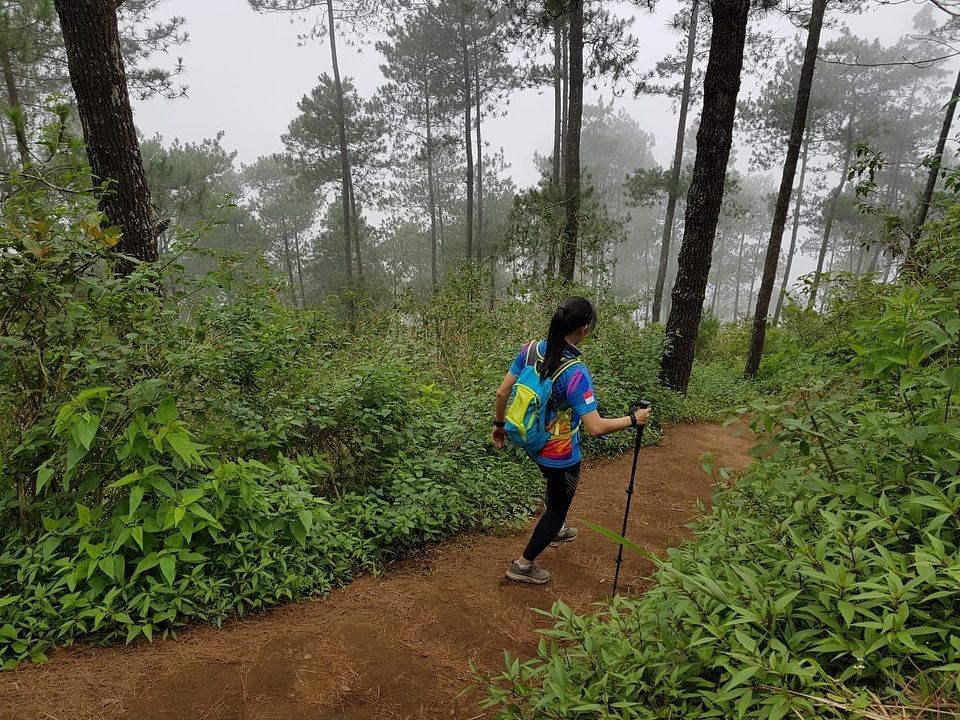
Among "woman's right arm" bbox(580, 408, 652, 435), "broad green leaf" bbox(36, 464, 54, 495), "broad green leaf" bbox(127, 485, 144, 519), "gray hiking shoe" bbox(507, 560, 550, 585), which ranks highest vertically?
"woman's right arm" bbox(580, 408, 652, 435)

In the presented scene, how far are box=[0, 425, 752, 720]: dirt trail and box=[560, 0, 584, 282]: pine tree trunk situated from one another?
726 centimetres

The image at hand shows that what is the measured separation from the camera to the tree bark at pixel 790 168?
8.83 m

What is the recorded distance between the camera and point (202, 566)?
2.54 metres

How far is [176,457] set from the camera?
259 centimetres

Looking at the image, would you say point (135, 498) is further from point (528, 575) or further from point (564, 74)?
point (564, 74)

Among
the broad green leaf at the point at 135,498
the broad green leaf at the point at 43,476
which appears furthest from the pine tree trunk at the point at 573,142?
the broad green leaf at the point at 43,476

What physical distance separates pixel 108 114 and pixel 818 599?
219 inches

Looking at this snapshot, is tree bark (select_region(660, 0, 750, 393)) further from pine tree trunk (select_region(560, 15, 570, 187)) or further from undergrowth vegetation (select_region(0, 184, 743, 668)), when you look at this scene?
pine tree trunk (select_region(560, 15, 570, 187))

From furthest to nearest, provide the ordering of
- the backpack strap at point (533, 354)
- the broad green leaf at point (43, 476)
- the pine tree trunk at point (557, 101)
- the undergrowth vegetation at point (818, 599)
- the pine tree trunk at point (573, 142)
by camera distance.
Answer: the pine tree trunk at point (557, 101)
the pine tree trunk at point (573, 142)
the backpack strap at point (533, 354)
the broad green leaf at point (43, 476)
the undergrowth vegetation at point (818, 599)

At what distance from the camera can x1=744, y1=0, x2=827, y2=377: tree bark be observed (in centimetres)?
883

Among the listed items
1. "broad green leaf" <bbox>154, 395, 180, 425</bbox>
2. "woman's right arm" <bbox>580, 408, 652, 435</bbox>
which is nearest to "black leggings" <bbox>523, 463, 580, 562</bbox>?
"woman's right arm" <bbox>580, 408, 652, 435</bbox>

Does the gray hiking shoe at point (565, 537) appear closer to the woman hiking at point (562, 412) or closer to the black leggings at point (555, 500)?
the woman hiking at point (562, 412)

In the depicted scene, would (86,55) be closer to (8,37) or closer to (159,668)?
(159,668)

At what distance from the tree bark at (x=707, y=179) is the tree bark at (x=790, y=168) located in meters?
3.64
